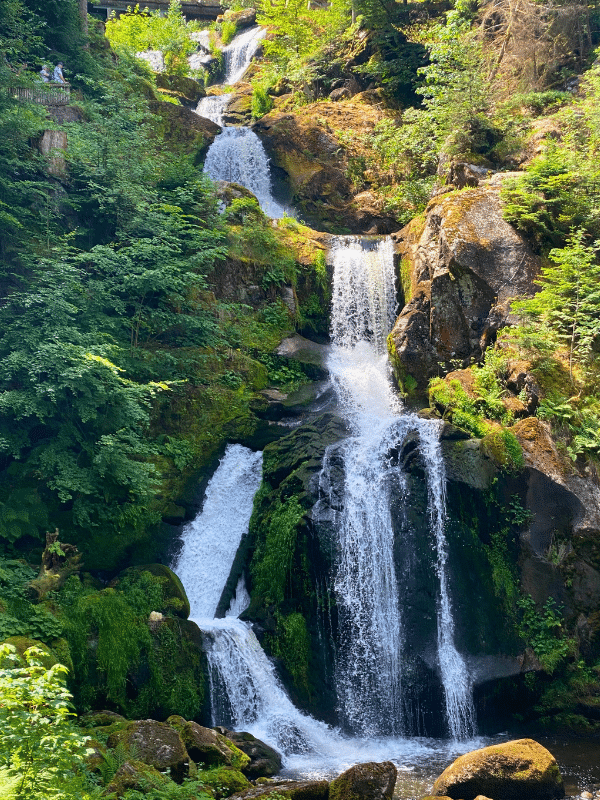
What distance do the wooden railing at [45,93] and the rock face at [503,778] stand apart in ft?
53.8

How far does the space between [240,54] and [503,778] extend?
36530 millimetres

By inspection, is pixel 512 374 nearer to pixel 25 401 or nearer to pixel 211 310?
pixel 211 310

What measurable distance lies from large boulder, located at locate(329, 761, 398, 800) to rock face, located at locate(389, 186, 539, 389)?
33.6 feet

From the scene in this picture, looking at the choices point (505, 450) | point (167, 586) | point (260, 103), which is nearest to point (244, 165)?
point (260, 103)

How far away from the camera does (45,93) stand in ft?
57.0

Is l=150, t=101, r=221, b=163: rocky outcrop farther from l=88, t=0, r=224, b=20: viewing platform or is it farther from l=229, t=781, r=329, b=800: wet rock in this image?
l=229, t=781, r=329, b=800: wet rock

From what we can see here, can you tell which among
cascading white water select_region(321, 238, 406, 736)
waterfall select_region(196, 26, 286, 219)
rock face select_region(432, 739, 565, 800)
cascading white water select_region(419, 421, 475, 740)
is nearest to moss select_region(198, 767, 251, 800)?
rock face select_region(432, 739, 565, 800)

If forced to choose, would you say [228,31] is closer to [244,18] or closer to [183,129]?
[244,18]

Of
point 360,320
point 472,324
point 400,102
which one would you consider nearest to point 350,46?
point 400,102

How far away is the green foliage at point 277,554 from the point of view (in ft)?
42.6

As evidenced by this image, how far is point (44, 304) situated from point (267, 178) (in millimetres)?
14896

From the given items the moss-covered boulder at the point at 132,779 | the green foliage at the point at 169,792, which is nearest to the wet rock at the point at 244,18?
the moss-covered boulder at the point at 132,779

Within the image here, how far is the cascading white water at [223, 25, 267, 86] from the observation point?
35.4 metres

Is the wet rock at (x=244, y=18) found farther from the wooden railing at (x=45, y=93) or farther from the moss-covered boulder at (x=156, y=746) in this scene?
the moss-covered boulder at (x=156, y=746)
